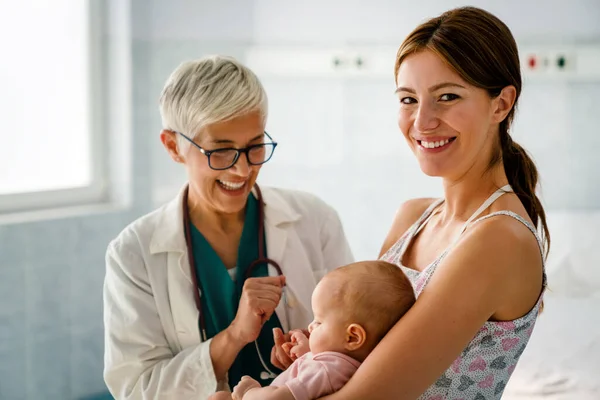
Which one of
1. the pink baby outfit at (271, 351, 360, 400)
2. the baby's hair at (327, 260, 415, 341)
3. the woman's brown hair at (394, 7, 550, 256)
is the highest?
the woman's brown hair at (394, 7, 550, 256)

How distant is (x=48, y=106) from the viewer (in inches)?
119

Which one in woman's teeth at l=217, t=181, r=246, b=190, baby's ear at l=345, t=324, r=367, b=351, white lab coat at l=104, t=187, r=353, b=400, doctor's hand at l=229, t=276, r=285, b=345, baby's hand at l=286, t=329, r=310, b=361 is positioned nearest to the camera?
baby's ear at l=345, t=324, r=367, b=351

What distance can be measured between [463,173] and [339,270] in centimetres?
31

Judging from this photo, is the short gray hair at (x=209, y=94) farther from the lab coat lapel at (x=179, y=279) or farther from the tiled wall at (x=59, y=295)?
the tiled wall at (x=59, y=295)

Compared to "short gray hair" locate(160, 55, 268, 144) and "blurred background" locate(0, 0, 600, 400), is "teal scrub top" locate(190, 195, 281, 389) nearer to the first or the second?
"short gray hair" locate(160, 55, 268, 144)

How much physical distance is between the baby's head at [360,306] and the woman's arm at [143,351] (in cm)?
40

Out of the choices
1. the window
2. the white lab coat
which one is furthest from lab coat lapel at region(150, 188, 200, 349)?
the window

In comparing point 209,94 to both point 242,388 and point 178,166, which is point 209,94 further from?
point 178,166

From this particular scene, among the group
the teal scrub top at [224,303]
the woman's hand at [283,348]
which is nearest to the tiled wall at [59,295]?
the teal scrub top at [224,303]

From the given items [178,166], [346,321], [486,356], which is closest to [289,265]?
[346,321]

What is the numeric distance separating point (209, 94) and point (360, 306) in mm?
699

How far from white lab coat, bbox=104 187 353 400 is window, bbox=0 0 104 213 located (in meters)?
1.17

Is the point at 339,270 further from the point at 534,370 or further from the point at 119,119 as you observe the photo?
the point at 119,119

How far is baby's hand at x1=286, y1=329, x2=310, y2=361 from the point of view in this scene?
1.48 meters
